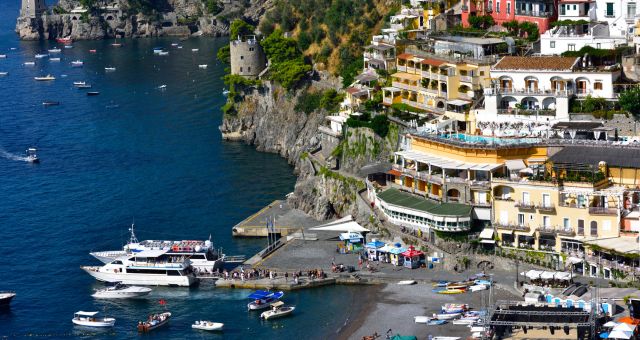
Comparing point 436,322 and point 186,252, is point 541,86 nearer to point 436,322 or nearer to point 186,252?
point 436,322

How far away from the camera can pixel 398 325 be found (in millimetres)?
95375

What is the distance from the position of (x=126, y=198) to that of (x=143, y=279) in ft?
79.5

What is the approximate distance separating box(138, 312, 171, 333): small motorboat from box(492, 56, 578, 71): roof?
112 feet

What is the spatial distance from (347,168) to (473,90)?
12.8 m

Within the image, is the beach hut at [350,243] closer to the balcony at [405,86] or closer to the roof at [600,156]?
the balcony at [405,86]

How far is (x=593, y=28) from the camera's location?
117m

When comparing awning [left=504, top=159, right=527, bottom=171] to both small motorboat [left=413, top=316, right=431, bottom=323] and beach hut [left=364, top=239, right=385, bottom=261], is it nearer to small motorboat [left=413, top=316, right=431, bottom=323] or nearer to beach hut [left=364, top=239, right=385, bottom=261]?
beach hut [left=364, top=239, right=385, bottom=261]

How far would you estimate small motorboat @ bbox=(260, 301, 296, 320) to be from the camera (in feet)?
326

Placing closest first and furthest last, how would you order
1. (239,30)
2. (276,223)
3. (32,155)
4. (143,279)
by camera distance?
(143,279) < (276,223) < (32,155) < (239,30)

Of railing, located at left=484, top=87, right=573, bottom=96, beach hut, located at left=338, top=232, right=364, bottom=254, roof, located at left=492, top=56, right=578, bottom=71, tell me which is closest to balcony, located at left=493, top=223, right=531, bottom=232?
beach hut, located at left=338, top=232, right=364, bottom=254

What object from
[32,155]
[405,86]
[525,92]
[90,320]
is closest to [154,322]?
[90,320]

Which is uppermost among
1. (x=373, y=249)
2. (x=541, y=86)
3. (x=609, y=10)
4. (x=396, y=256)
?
(x=609, y=10)

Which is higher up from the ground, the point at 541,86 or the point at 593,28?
the point at 593,28

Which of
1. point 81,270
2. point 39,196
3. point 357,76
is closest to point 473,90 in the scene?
point 357,76
